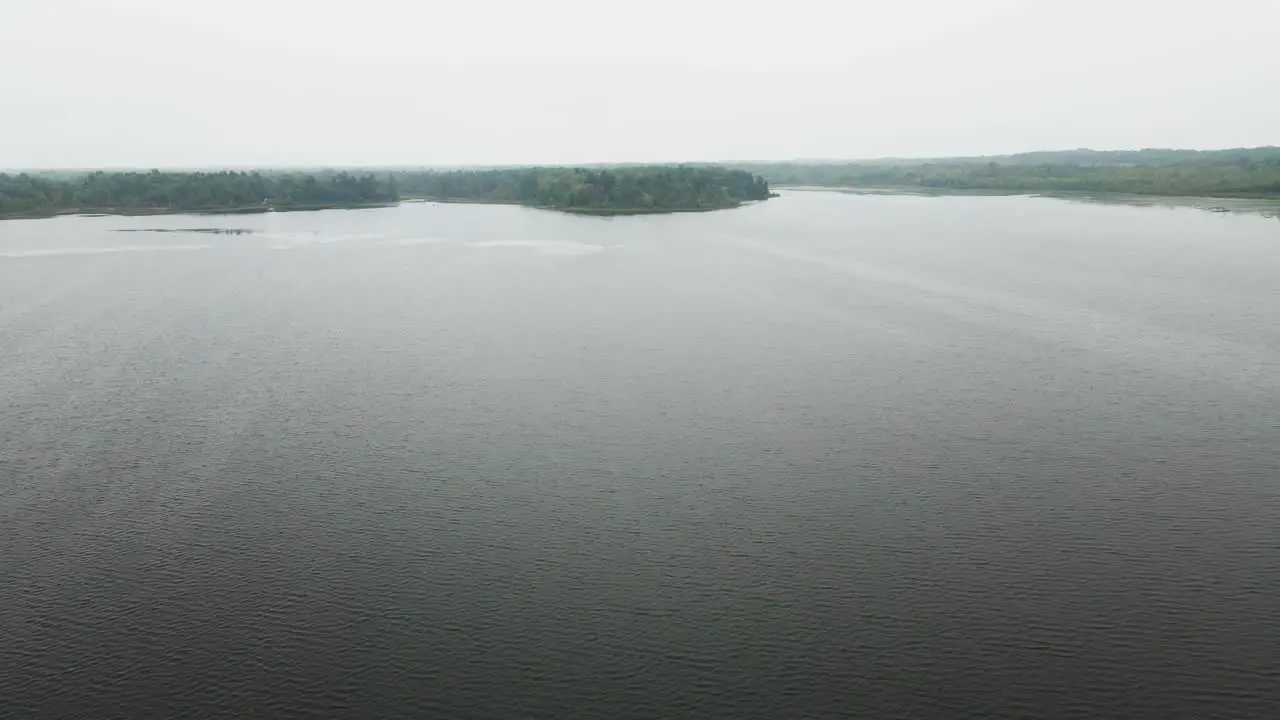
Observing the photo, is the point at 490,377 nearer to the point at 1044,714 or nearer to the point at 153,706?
the point at 153,706

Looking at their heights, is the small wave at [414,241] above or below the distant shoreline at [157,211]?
below

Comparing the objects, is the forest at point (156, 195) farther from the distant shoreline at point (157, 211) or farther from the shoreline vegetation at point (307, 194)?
the shoreline vegetation at point (307, 194)

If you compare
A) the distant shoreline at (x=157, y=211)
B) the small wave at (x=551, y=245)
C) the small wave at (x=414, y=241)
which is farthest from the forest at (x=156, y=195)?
the small wave at (x=551, y=245)

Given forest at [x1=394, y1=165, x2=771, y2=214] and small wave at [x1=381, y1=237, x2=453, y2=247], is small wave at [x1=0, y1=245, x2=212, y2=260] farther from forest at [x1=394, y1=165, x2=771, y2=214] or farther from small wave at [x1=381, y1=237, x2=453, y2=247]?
forest at [x1=394, y1=165, x2=771, y2=214]

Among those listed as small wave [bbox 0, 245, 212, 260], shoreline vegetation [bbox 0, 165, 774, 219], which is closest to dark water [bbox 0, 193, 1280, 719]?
small wave [bbox 0, 245, 212, 260]

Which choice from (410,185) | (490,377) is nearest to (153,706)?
(490,377)

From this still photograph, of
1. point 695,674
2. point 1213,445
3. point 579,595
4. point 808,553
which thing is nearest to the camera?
point 695,674
